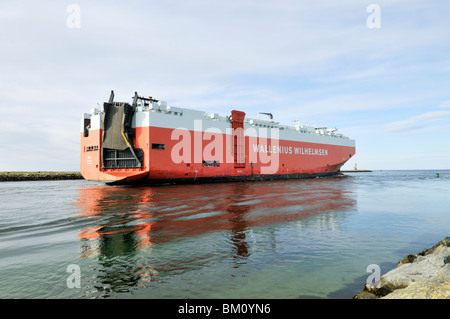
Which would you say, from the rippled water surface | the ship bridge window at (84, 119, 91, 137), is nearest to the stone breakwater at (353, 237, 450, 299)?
the rippled water surface

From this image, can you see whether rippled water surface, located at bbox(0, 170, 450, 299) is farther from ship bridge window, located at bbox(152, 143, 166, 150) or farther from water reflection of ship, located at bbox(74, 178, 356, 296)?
ship bridge window, located at bbox(152, 143, 166, 150)

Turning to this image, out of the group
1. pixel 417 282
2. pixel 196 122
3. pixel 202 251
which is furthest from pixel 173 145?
pixel 417 282

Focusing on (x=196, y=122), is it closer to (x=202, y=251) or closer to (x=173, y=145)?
(x=173, y=145)

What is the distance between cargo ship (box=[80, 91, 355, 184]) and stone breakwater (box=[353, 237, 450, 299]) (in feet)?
67.7

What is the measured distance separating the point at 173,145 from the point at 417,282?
74.1 feet

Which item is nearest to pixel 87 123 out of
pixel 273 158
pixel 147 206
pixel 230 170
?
pixel 230 170

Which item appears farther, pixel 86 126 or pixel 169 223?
pixel 86 126

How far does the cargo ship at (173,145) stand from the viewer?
22.8 metres

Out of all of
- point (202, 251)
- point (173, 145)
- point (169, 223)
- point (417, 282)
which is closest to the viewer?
point (417, 282)

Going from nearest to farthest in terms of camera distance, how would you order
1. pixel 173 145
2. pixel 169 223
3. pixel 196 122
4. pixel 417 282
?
pixel 417 282 → pixel 169 223 → pixel 173 145 → pixel 196 122

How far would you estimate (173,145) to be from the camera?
80.2 ft

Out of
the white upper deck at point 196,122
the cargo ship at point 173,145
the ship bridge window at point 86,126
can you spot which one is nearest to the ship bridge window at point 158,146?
the cargo ship at point 173,145
